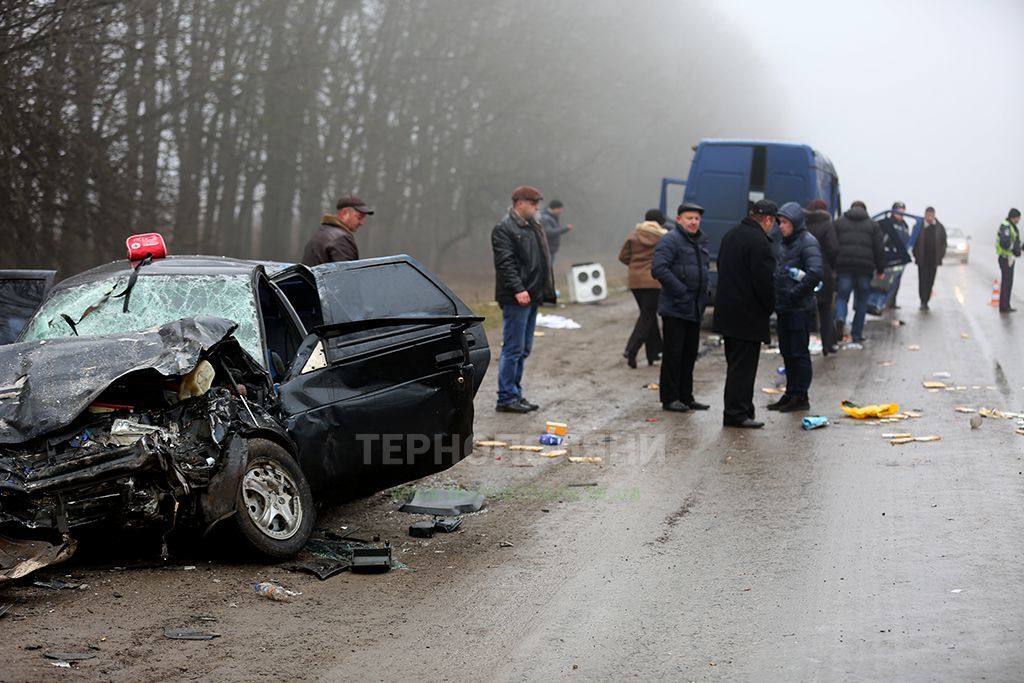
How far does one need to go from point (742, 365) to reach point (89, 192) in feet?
35.3

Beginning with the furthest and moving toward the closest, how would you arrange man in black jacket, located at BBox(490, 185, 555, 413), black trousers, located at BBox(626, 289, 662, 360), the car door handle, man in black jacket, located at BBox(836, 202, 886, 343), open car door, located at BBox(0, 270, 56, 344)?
man in black jacket, located at BBox(836, 202, 886, 343) → black trousers, located at BBox(626, 289, 662, 360) → man in black jacket, located at BBox(490, 185, 555, 413) → open car door, located at BBox(0, 270, 56, 344) → the car door handle

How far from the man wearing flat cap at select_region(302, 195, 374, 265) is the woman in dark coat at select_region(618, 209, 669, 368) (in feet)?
16.2

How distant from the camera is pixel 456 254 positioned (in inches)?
1849

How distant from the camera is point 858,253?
17.4 meters

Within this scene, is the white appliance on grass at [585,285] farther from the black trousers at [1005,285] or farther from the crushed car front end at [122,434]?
the crushed car front end at [122,434]

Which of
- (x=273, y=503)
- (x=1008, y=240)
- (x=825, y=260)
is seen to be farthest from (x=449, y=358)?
(x=1008, y=240)

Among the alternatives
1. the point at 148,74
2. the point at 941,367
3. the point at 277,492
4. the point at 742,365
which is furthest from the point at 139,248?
the point at 148,74

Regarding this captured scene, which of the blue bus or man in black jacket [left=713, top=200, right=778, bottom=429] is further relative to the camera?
the blue bus

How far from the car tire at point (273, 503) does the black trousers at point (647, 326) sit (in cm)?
860

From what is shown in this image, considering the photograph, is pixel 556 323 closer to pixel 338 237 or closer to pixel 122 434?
pixel 338 237

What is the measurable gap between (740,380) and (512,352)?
2028mm

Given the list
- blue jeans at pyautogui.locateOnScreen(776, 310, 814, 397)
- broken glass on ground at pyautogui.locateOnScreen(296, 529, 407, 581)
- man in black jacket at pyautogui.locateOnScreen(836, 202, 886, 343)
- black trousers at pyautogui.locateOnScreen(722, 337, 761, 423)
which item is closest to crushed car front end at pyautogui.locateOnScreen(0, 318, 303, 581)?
broken glass on ground at pyautogui.locateOnScreen(296, 529, 407, 581)

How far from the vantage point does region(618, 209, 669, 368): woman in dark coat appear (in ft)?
48.2

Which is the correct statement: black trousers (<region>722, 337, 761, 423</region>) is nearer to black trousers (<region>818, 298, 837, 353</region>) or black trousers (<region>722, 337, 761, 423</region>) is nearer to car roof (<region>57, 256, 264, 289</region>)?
car roof (<region>57, 256, 264, 289</region>)
